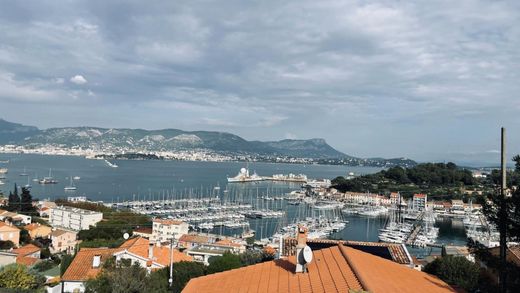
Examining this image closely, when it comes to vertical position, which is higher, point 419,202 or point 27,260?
point 27,260

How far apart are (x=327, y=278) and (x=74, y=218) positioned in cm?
3393


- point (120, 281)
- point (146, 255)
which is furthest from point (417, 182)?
point (120, 281)

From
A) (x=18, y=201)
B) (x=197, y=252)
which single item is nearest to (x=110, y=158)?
(x=18, y=201)

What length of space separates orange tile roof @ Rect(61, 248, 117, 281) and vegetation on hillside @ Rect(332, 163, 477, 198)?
198ft

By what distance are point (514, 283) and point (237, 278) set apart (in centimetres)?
399

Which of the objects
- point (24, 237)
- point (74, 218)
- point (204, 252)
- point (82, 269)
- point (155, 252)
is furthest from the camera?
point (74, 218)

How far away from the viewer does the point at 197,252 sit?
21.0 m

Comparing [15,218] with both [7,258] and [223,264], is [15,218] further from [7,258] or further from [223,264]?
[223,264]

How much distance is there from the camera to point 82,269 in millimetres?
12695

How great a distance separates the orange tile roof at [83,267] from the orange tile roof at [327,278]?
5.93 metres

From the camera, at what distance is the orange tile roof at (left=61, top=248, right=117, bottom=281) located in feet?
40.3

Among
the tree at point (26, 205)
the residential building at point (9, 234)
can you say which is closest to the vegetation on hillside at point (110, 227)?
the residential building at point (9, 234)

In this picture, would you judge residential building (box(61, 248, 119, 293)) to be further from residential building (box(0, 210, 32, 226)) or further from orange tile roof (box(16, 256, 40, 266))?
residential building (box(0, 210, 32, 226))

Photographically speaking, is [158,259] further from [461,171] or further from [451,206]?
[461,171]
